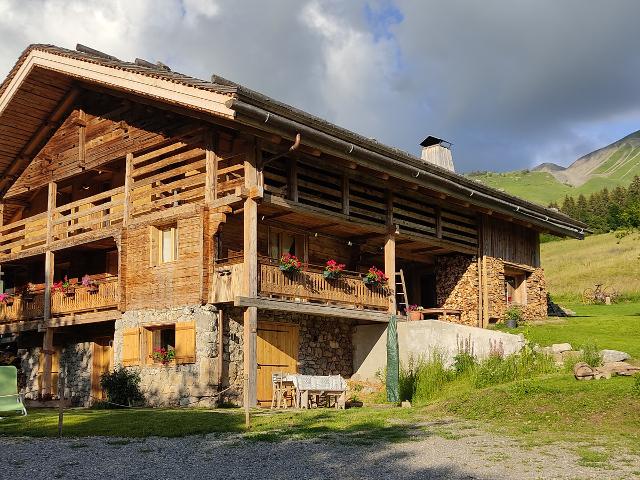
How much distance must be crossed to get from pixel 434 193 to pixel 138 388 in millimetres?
10136

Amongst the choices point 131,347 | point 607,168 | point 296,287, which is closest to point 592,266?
point 296,287

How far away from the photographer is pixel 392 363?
19953 millimetres

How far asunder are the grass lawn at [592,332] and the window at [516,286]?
1.49m

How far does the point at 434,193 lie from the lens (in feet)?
75.9

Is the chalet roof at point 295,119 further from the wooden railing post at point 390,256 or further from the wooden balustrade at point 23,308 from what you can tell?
the wooden balustrade at point 23,308

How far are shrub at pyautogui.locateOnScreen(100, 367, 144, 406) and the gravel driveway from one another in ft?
27.2

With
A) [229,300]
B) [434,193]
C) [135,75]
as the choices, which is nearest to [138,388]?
[229,300]

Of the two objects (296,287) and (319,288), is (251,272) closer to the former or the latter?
(296,287)

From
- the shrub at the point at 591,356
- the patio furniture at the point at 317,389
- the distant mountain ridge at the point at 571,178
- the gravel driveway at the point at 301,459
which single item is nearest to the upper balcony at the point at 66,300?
the patio furniture at the point at 317,389

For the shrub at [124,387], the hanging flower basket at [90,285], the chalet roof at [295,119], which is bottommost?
the shrub at [124,387]

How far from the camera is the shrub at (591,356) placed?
17.7m

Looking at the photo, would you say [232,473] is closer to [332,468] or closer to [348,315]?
[332,468]

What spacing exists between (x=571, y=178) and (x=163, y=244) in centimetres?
17747

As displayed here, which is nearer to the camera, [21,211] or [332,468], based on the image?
[332,468]
